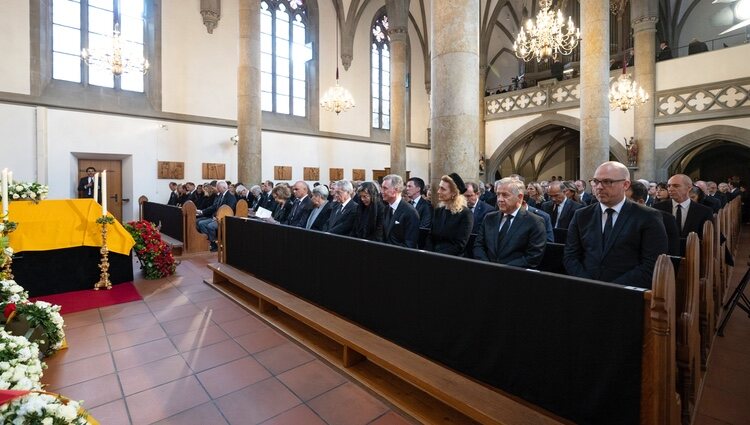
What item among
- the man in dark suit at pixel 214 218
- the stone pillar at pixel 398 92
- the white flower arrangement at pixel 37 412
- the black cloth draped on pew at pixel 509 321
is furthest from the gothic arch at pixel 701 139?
the white flower arrangement at pixel 37 412

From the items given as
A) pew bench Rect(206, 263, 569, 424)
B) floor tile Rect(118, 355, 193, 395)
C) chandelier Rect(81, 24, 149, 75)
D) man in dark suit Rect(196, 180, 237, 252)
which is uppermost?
chandelier Rect(81, 24, 149, 75)

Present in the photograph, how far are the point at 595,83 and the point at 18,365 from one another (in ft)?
32.1

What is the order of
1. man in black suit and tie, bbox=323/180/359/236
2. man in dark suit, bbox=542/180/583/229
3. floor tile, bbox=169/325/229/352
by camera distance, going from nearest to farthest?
floor tile, bbox=169/325/229/352 < man in black suit and tie, bbox=323/180/359/236 < man in dark suit, bbox=542/180/583/229

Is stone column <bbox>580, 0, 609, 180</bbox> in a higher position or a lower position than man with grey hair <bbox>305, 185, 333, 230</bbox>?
higher

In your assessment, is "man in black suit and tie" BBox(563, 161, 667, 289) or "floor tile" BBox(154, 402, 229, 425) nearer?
"floor tile" BBox(154, 402, 229, 425)

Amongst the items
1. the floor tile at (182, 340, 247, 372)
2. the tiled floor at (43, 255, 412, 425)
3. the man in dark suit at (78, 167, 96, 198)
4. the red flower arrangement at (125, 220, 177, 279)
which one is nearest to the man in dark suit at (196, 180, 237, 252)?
the red flower arrangement at (125, 220, 177, 279)

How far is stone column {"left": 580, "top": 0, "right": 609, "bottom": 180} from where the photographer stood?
825 centimetres

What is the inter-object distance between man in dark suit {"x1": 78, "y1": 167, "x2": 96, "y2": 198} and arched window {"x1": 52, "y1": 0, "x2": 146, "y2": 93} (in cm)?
263

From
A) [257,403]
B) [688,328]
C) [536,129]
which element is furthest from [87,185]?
[536,129]

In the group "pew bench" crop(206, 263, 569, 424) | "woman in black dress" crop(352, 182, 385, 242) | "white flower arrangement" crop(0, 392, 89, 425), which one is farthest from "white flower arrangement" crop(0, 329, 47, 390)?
"woman in black dress" crop(352, 182, 385, 242)

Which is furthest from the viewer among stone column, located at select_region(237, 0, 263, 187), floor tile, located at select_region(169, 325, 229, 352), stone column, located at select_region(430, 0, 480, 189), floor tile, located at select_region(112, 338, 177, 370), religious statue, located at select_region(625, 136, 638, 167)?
religious statue, located at select_region(625, 136, 638, 167)

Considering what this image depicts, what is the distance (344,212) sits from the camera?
15.3 ft

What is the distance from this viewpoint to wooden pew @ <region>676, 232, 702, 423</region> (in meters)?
2.01

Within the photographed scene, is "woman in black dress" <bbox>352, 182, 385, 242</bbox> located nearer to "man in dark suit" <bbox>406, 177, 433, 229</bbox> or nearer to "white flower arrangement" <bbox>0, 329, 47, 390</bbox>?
"man in dark suit" <bbox>406, 177, 433, 229</bbox>
